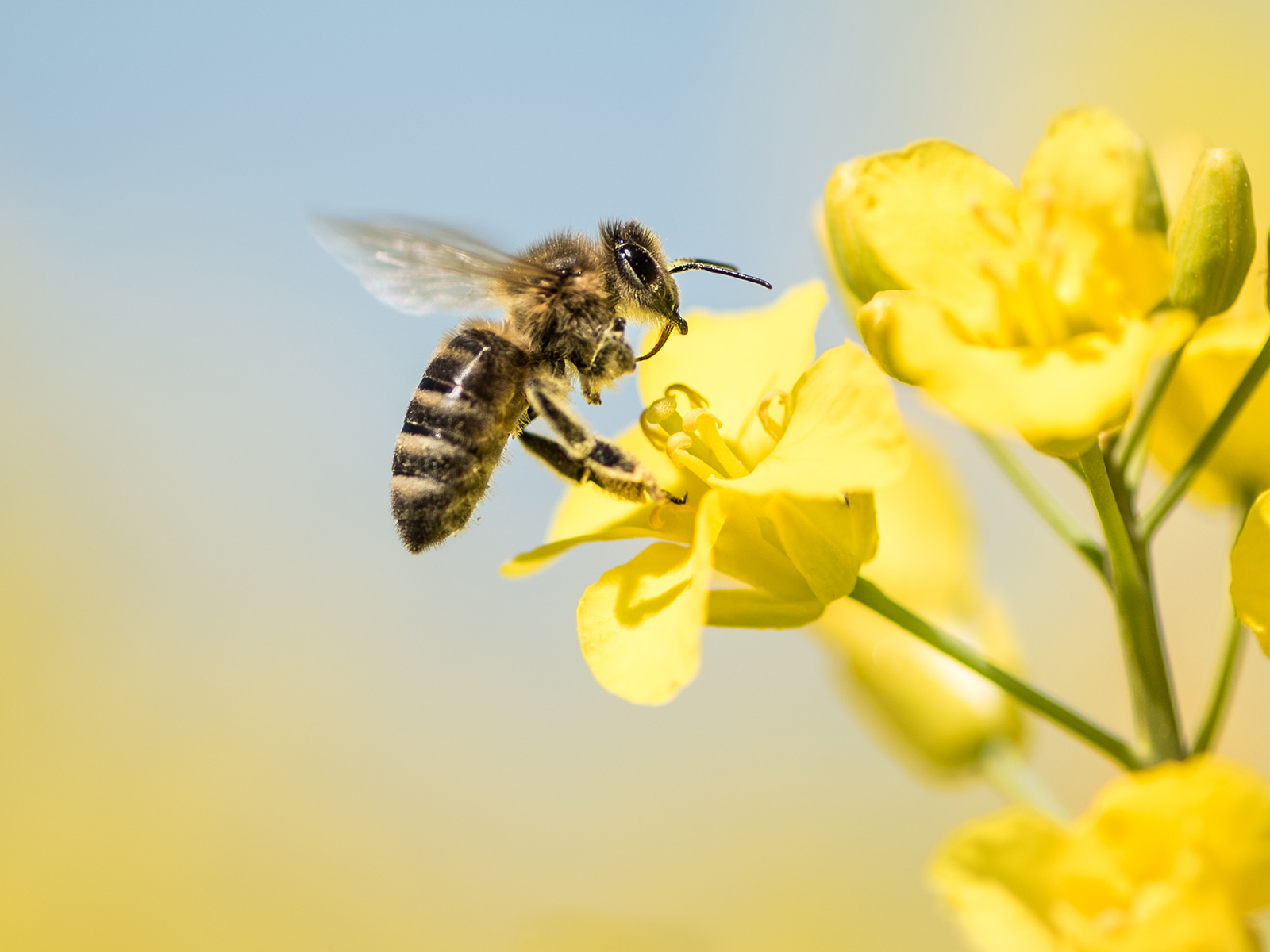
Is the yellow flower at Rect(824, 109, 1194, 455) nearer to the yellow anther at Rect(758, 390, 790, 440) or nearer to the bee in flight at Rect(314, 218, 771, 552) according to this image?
the yellow anther at Rect(758, 390, 790, 440)

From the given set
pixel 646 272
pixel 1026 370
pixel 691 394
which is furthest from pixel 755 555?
pixel 646 272

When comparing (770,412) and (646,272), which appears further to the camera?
(646,272)

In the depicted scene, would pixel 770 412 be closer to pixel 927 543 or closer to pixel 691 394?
→ pixel 691 394

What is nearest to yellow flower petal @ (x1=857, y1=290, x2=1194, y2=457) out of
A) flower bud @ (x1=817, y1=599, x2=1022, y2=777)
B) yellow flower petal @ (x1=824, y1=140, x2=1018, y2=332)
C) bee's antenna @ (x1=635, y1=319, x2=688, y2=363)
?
yellow flower petal @ (x1=824, y1=140, x2=1018, y2=332)

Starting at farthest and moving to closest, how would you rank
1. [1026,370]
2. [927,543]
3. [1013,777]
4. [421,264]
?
[927,543]
[1013,777]
[421,264]
[1026,370]

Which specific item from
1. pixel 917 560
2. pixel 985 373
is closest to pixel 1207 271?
pixel 985 373

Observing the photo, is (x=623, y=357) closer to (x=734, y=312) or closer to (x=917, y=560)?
(x=734, y=312)

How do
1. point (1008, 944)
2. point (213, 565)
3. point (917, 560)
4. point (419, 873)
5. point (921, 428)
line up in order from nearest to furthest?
point (1008, 944) → point (917, 560) → point (921, 428) → point (419, 873) → point (213, 565)
